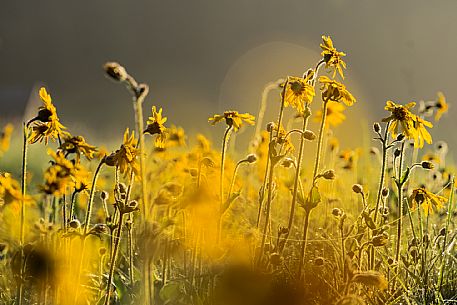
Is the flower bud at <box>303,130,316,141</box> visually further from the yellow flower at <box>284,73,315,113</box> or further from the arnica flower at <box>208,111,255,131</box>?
the arnica flower at <box>208,111,255,131</box>

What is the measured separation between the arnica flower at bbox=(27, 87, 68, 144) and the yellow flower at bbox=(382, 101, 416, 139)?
3.28ft

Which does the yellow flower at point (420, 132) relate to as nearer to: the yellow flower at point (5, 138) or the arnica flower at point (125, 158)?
the arnica flower at point (125, 158)

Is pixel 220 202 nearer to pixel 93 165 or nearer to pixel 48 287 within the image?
pixel 48 287

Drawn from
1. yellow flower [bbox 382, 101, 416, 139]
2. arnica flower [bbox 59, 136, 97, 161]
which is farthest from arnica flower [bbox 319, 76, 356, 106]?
arnica flower [bbox 59, 136, 97, 161]

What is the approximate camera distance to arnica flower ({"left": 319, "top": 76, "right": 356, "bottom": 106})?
2.09m

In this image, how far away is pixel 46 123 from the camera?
2.12 meters

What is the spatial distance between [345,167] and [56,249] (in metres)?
2.36

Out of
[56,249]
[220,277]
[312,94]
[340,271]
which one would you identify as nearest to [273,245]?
[340,271]

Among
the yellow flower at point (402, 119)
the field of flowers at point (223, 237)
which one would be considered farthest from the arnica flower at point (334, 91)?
the yellow flower at point (402, 119)

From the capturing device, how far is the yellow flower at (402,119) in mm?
2270

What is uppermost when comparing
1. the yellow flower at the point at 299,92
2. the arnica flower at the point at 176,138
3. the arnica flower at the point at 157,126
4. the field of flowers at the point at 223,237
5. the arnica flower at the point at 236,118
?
the arnica flower at the point at 176,138

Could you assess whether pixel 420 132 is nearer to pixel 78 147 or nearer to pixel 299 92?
pixel 299 92

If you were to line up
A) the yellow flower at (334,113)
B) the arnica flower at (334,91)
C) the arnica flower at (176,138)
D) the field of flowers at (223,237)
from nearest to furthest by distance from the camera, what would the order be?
the field of flowers at (223,237) < the arnica flower at (334,91) < the yellow flower at (334,113) < the arnica flower at (176,138)

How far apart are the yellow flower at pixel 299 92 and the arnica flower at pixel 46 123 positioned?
0.66m
